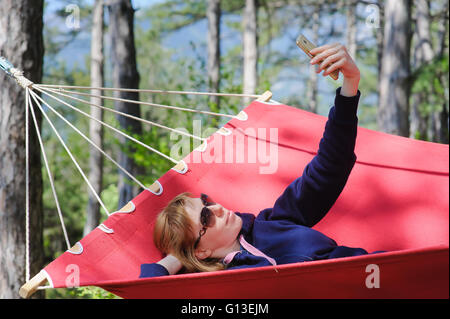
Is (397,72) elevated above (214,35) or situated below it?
below

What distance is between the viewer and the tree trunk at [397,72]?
3279mm

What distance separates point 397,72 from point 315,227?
191 centimetres

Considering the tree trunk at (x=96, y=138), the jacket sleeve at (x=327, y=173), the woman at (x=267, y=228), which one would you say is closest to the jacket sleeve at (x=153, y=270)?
the woman at (x=267, y=228)

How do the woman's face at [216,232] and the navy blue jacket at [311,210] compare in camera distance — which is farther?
the woman's face at [216,232]

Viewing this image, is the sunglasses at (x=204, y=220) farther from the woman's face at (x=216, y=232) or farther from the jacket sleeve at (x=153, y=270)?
the jacket sleeve at (x=153, y=270)

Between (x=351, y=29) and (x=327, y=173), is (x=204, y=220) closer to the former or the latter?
(x=327, y=173)

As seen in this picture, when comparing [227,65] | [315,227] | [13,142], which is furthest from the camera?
[227,65]

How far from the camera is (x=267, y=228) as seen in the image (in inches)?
59.2

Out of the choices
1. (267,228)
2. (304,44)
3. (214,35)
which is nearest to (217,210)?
(267,228)

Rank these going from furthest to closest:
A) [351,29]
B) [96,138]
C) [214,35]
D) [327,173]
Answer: [351,29] < [214,35] < [96,138] < [327,173]

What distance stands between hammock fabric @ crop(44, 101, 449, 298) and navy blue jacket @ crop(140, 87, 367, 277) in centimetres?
19

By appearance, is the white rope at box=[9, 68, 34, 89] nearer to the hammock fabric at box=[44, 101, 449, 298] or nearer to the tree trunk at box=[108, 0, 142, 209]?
the hammock fabric at box=[44, 101, 449, 298]

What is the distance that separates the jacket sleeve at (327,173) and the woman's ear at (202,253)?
0.23 metres
